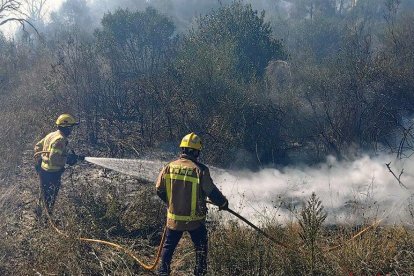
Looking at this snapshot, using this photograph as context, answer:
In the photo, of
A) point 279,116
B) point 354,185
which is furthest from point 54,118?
point 354,185

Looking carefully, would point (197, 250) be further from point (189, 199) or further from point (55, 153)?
point (55, 153)

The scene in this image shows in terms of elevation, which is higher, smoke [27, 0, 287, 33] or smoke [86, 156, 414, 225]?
smoke [27, 0, 287, 33]

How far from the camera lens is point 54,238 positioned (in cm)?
501

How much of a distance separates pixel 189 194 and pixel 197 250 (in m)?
0.66

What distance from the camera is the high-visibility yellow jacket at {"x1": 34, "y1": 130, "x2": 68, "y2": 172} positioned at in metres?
6.05

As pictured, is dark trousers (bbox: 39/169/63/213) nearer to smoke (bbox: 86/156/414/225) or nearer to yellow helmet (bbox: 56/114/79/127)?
yellow helmet (bbox: 56/114/79/127)

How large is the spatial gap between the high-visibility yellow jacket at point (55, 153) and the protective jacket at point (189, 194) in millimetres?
2547

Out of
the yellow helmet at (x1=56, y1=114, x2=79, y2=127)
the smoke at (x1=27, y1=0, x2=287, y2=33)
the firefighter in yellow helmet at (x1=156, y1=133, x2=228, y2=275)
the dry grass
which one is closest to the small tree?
the dry grass

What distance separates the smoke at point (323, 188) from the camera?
5895mm

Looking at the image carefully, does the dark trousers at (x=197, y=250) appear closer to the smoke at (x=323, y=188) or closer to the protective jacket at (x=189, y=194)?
the protective jacket at (x=189, y=194)

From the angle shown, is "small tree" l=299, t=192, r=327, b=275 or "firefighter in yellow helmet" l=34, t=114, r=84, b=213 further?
"firefighter in yellow helmet" l=34, t=114, r=84, b=213

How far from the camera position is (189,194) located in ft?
13.8

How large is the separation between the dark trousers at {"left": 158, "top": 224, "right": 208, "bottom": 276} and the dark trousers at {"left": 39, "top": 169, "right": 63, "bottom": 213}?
107 inches

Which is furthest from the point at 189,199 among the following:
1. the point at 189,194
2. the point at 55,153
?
the point at 55,153
